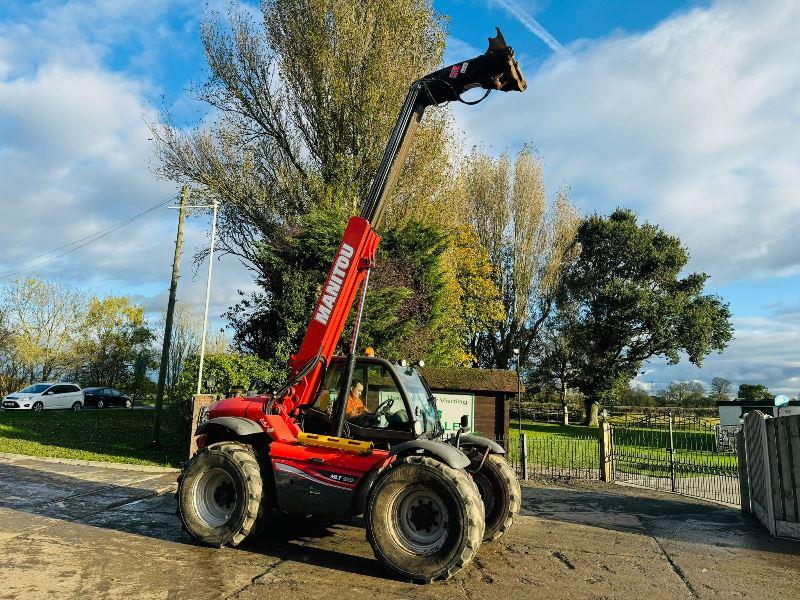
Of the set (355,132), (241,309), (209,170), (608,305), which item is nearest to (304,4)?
(355,132)

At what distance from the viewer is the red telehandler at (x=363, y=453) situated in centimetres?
604

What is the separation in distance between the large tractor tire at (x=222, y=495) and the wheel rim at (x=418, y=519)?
1.75m

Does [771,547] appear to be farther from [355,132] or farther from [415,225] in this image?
[355,132]

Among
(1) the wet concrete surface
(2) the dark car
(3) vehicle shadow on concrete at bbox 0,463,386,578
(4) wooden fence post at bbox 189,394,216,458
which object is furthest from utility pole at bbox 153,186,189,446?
(2) the dark car

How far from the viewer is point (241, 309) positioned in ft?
57.3

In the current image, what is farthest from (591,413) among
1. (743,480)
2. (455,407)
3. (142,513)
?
(142,513)

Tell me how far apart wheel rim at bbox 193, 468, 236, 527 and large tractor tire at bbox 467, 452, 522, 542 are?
10.0 feet

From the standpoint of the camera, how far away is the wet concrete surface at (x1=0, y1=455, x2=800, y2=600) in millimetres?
5574

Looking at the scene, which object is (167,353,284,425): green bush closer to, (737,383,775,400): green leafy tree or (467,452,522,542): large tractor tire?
(467,452,522,542): large tractor tire

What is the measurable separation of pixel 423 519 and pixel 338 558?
47.1 inches

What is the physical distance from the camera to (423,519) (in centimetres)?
616

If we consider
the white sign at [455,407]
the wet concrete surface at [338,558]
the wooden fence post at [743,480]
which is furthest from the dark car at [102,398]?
the wooden fence post at [743,480]

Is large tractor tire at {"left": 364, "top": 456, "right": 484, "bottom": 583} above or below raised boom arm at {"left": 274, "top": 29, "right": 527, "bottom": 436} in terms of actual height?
below

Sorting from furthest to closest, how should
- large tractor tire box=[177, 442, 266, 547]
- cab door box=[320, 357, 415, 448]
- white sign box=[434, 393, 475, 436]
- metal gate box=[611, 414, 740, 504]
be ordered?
white sign box=[434, 393, 475, 436], metal gate box=[611, 414, 740, 504], cab door box=[320, 357, 415, 448], large tractor tire box=[177, 442, 266, 547]
